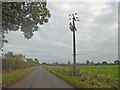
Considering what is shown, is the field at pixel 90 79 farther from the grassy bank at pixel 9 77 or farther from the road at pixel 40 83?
the grassy bank at pixel 9 77

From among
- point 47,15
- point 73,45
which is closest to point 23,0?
point 47,15

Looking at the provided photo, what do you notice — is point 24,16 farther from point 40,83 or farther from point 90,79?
point 90,79

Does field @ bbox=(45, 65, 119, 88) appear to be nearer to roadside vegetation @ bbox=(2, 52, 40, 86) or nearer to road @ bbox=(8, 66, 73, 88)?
road @ bbox=(8, 66, 73, 88)

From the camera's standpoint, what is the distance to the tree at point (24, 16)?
21.4m

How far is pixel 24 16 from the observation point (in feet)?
74.8

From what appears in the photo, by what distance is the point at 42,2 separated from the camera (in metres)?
22.5

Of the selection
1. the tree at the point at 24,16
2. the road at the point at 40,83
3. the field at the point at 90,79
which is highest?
the tree at the point at 24,16

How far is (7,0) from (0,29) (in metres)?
3.54

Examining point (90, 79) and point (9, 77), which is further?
point (9, 77)

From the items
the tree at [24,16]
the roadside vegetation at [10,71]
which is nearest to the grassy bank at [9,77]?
the roadside vegetation at [10,71]

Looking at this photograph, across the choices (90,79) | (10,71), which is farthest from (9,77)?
(10,71)

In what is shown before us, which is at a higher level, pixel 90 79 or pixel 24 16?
pixel 24 16

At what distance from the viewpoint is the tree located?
21.4m

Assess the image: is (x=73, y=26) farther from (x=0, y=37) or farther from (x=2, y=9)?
(x=2, y=9)
